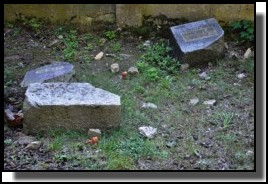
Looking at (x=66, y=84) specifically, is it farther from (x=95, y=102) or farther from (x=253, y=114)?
(x=253, y=114)

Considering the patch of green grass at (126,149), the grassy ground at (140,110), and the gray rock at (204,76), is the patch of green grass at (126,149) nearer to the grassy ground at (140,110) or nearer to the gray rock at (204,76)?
the grassy ground at (140,110)

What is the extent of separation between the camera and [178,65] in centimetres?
416

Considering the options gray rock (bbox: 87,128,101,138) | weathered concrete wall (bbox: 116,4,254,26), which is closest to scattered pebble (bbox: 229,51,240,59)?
weathered concrete wall (bbox: 116,4,254,26)

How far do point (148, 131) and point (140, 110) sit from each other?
26 cm

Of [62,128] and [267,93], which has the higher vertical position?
[267,93]

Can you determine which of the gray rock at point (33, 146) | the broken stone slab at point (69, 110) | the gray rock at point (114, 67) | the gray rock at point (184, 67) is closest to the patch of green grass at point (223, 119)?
the gray rock at point (184, 67)

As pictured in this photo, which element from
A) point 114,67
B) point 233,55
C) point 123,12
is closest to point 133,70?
point 114,67

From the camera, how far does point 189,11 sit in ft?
15.0

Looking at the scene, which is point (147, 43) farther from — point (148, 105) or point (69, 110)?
point (69, 110)

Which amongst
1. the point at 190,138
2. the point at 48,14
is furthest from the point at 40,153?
the point at 48,14

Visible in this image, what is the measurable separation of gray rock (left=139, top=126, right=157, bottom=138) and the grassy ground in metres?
0.03

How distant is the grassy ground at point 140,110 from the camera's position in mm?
3217

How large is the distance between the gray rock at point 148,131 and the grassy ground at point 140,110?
0.03 m

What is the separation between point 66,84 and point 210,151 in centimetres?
116
